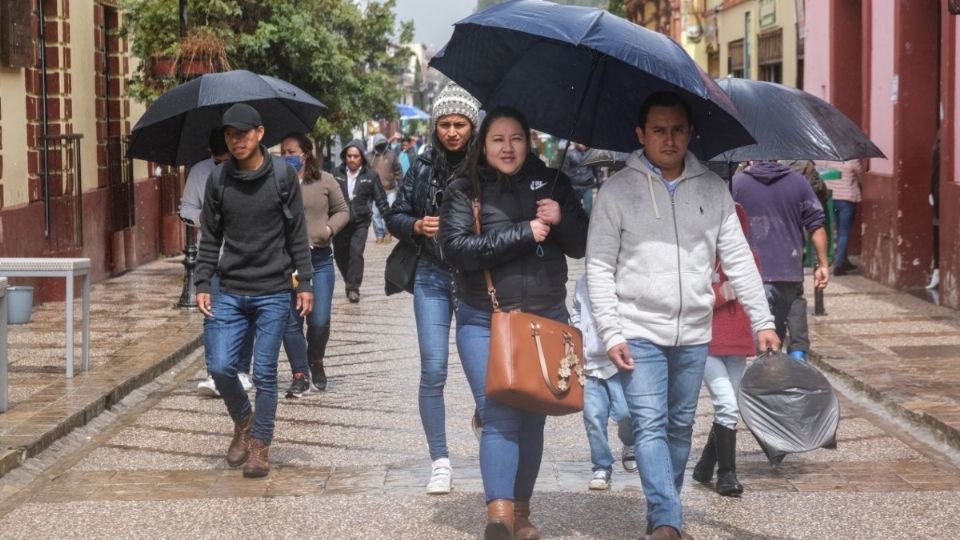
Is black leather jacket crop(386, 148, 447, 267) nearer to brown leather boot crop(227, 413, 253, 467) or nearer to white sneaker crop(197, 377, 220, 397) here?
brown leather boot crop(227, 413, 253, 467)

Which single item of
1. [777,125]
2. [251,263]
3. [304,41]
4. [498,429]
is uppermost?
[304,41]

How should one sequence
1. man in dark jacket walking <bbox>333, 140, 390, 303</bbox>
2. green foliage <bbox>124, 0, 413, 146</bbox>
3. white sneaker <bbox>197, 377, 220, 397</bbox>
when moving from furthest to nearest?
green foliage <bbox>124, 0, 413, 146</bbox>, man in dark jacket walking <bbox>333, 140, 390, 303</bbox>, white sneaker <bbox>197, 377, 220, 397</bbox>

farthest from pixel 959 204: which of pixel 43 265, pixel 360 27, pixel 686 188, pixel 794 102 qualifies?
pixel 360 27

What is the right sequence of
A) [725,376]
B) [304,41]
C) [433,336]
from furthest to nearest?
[304,41] < [725,376] < [433,336]

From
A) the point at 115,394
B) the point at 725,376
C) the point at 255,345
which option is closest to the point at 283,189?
the point at 255,345

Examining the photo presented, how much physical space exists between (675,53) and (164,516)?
302 centimetres

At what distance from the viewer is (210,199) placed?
26.3 feet

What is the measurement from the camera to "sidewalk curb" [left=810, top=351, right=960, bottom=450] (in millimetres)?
8828

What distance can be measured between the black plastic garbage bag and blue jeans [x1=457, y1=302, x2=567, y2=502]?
0.80m

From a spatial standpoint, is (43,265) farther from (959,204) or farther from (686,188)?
(959,204)

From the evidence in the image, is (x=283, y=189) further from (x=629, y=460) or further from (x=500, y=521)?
(x=500, y=521)

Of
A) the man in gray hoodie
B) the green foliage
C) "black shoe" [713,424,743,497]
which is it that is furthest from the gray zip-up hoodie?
the green foliage

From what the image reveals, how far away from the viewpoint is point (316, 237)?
10672 mm

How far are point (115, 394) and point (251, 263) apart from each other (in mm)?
2931
